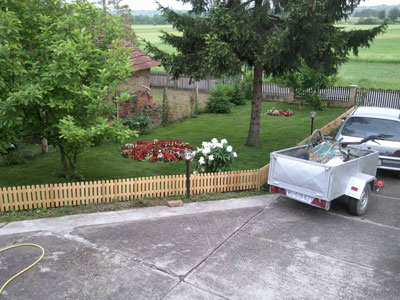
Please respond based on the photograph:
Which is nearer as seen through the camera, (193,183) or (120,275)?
(120,275)

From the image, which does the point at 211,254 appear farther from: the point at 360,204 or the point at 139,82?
the point at 139,82

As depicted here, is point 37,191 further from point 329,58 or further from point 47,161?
point 329,58

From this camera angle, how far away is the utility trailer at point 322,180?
7219 mm

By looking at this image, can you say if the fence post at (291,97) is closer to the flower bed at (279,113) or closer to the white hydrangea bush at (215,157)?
the flower bed at (279,113)

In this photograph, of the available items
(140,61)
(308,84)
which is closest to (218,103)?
(308,84)

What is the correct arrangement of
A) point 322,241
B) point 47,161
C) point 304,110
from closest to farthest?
point 322,241 → point 47,161 → point 304,110

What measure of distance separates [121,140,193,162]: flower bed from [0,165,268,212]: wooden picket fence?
8.80 ft

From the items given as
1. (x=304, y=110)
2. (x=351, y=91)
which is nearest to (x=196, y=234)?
(x=304, y=110)

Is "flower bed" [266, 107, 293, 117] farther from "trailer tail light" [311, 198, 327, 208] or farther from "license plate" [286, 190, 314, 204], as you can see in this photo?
"trailer tail light" [311, 198, 327, 208]

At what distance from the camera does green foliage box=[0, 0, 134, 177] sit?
7.07 m

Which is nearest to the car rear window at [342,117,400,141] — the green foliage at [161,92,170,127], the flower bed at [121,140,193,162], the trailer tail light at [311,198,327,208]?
the trailer tail light at [311,198,327,208]

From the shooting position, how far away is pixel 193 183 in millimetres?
8891

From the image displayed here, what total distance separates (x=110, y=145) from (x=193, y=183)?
5.52 meters

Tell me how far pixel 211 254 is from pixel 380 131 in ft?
22.8
